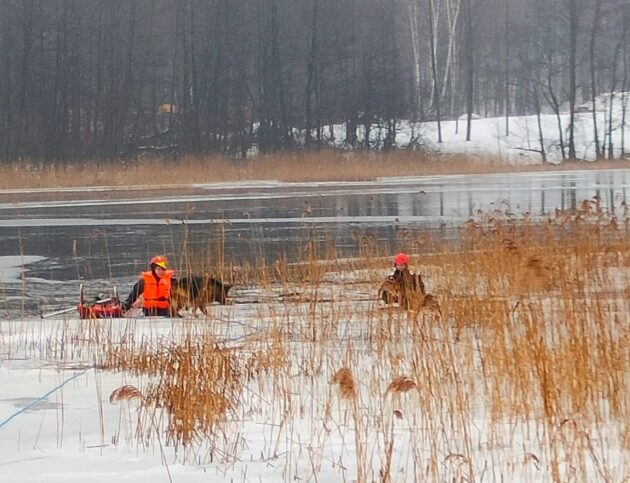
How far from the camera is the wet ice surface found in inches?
623

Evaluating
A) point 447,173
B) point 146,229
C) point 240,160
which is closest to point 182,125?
point 240,160

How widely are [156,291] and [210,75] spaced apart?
4962 centimetres

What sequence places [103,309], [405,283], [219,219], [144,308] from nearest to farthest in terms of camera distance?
[405,283], [103,309], [144,308], [219,219]

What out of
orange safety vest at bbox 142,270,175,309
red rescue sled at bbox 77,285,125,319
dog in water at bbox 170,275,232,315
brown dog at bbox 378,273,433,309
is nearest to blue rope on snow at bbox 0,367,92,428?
dog in water at bbox 170,275,232,315

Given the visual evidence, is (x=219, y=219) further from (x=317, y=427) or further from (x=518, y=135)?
(x=518, y=135)

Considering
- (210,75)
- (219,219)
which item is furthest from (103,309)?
(210,75)

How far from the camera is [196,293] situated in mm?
10820

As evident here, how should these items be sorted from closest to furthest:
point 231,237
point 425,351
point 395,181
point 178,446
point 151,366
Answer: point 178,446 < point 425,351 < point 151,366 < point 231,237 < point 395,181

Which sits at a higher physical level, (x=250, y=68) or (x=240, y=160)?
(x=250, y=68)

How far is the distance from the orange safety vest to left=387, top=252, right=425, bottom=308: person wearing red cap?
2314 millimetres

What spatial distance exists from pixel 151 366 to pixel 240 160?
43611 mm

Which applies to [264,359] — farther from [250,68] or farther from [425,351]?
[250,68]

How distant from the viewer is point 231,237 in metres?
21.2

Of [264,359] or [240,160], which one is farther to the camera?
[240,160]
